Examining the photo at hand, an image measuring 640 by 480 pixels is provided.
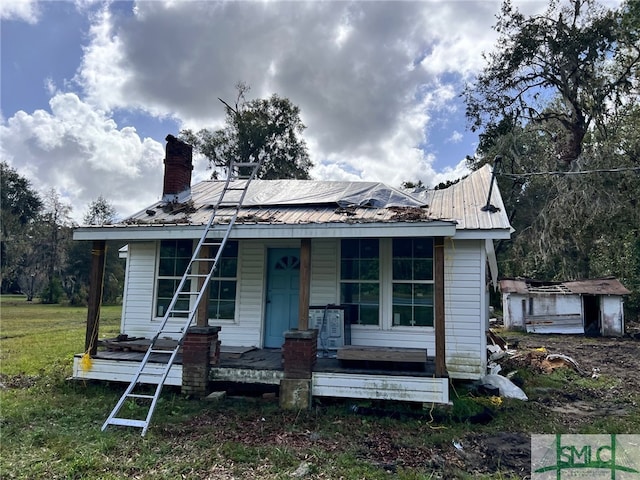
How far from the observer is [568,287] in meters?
18.8

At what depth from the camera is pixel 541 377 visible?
908cm

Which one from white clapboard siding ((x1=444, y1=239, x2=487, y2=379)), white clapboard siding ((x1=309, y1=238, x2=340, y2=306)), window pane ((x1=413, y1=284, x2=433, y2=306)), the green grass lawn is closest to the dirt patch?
the green grass lawn

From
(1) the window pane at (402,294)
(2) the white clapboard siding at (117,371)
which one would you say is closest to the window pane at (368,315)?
(1) the window pane at (402,294)

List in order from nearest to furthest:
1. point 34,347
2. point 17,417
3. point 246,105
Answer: point 17,417 < point 34,347 < point 246,105

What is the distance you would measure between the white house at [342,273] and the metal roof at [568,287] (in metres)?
11.4

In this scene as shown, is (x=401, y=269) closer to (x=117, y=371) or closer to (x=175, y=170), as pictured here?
(x=117, y=371)

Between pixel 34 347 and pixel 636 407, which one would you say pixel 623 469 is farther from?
pixel 34 347

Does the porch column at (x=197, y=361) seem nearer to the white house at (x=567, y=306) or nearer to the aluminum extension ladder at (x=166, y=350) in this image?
the aluminum extension ladder at (x=166, y=350)

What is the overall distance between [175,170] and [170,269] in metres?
2.73

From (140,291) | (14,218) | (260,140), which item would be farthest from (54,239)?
(140,291)

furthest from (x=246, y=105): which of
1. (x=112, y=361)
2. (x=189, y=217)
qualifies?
(x=112, y=361)

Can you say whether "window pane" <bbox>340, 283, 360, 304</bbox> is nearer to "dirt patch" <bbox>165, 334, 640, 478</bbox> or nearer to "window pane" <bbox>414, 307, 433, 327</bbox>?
"window pane" <bbox>414, 307, 433, 327</bbox>

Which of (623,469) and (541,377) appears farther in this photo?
(541,377)

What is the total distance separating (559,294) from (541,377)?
36.1ft
